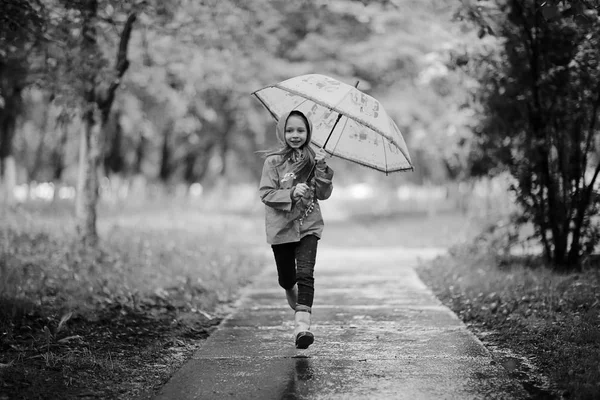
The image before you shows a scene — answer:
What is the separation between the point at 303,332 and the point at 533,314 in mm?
2559

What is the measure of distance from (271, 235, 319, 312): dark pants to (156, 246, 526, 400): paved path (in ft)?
1.47

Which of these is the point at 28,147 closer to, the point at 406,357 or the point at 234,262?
the point at 234,262

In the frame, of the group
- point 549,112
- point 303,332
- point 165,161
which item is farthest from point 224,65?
point 165,161

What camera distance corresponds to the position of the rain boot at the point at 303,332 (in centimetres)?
498

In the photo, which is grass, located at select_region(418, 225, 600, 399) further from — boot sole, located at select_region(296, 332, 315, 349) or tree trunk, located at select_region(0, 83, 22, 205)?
tree trunk, located at select_region(0, 83, 22, 205)

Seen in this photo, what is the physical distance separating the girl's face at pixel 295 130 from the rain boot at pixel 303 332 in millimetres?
1281

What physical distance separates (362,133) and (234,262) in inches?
243

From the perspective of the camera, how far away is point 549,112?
28.5 ft

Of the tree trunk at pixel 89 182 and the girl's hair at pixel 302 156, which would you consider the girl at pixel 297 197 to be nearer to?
the girl's hair at pixel 302 156

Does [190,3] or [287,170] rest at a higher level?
[190,3]

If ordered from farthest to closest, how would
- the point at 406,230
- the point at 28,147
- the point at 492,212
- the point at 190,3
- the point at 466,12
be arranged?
1. the point at 28,147
2. the point at 406,230
3. the point at 492,212
4. the point at 190,3
5. the point at 466,12

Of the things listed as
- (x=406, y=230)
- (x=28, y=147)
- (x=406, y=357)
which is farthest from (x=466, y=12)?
(x=28, y=147)

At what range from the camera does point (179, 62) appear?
13.0 metres

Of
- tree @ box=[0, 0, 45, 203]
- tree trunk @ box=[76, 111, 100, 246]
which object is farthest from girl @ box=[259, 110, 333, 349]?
tree trunk @ box=[76, 111, 100, 246]
